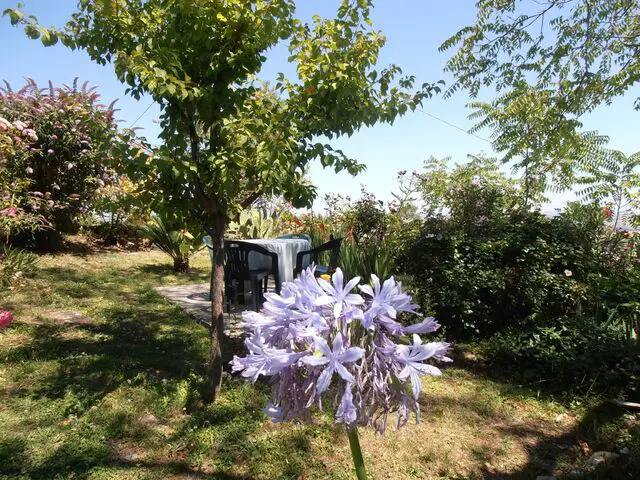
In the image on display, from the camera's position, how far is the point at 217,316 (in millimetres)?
3158

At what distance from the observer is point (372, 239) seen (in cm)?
782

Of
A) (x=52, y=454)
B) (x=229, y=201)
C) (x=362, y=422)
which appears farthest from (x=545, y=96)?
(x=52, y=454)

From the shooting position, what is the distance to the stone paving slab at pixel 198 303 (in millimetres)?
5036

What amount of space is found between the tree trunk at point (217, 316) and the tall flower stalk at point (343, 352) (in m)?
2.01

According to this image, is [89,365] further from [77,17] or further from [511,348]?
[511,348]

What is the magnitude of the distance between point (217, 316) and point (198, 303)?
298cm

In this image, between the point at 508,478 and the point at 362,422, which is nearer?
the point at 362,422

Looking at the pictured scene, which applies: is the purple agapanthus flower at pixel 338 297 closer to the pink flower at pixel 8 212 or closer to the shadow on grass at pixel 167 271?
the pink flower at pixel 8 212

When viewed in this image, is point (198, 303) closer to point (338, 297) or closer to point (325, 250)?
point (325, 250)

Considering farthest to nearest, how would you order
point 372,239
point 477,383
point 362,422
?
point 372,239 → point 477,383 → point 362,422

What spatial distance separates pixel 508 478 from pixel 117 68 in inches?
131

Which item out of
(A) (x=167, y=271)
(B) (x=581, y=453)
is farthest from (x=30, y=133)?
(B) (x=581, y=453)

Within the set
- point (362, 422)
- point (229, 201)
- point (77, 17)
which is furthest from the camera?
point (229, 201)

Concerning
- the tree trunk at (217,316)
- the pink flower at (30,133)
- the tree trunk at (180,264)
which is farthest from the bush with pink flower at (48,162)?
the tree trunk at (217,316)
